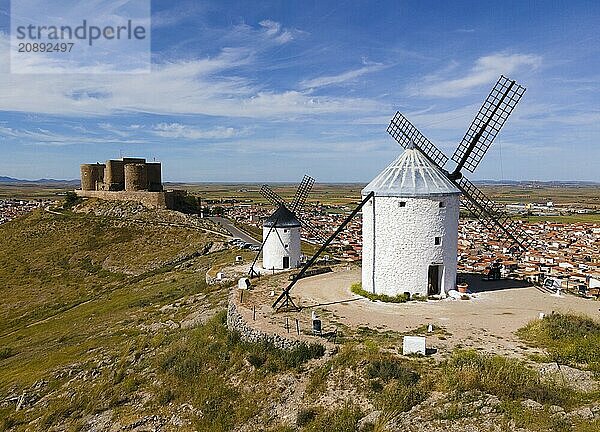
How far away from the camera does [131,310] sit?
1045 inches

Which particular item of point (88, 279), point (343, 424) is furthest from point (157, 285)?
point (343, 424)

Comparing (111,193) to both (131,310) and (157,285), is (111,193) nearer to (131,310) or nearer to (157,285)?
(157,285)

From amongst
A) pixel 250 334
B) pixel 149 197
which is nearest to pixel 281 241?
pixel 250 334

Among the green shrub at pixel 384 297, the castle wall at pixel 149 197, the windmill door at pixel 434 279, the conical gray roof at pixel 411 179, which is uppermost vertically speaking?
the conical gray roof at pixel 411 179

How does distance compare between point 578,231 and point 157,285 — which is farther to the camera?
point 578,231

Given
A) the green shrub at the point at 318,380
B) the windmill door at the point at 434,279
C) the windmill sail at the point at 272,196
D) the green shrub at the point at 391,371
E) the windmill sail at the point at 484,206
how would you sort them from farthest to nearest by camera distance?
the windmill sail at the point at 272,196 < the windmill sail at the point at 484,206 < the windmill door at the point at 434,279 < the green shrub at the point at 318,380 < the green shrub at the point at 391,371

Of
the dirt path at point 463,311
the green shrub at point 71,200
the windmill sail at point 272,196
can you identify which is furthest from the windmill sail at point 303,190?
the green shrub at point 71,200

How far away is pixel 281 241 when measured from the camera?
2769 centimetres

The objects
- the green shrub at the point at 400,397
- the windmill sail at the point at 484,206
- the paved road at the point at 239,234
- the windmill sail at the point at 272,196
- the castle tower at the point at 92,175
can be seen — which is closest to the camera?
the green shrub at the point at 400,397

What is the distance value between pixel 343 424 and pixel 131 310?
18343 millimetres

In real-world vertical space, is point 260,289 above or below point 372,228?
below

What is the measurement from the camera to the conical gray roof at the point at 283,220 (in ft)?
90.8

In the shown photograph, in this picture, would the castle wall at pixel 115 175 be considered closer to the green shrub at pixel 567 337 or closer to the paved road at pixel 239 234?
the paved road at pixel 239 234

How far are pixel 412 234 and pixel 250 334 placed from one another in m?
7.52
